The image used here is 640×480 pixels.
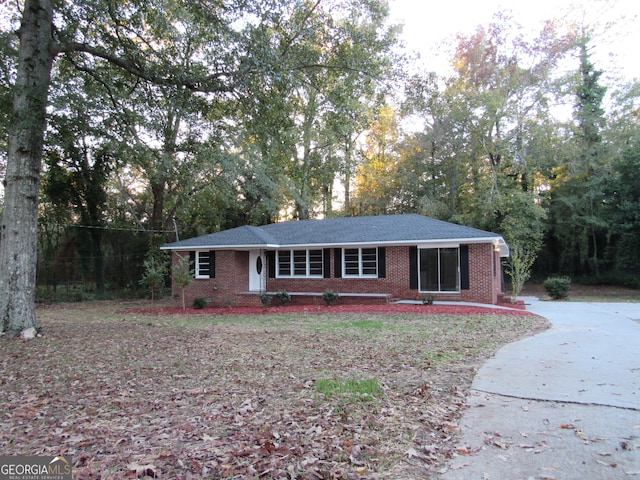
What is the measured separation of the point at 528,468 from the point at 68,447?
364 centimetres

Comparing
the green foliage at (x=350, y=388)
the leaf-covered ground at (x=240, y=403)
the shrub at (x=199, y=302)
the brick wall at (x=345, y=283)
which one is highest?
the brick wall at (x=345, y=283)

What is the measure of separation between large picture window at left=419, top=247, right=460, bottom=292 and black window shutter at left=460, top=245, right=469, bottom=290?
6.8 inches

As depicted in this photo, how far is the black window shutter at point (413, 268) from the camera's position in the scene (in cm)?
1585

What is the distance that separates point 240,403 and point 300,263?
1381 cm

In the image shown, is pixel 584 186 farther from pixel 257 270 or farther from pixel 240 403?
pixel 240 403

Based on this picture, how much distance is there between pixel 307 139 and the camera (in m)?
22.6

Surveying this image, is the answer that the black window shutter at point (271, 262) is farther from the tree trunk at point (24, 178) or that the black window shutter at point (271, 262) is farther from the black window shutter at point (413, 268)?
the tree trunk at point (24, 178)

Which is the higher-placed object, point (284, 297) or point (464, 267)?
point (464, 267)

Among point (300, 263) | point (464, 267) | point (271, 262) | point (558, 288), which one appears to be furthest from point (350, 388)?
point (558, 288)

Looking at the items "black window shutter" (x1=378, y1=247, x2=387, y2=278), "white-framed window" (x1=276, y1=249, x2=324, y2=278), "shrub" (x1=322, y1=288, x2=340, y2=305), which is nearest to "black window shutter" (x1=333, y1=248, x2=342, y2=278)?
"white-framed window" (x1=276, y1=249, x2=324, y2=278)

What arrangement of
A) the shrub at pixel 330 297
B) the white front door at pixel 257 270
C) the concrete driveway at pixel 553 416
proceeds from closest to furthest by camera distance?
the concrete driveway at pixel 553 416, the shrub at pixel 330 297, the white front door at pixel 257 270

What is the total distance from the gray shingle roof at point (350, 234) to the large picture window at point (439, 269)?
0.77m

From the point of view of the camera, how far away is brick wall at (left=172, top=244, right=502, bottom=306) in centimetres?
1492

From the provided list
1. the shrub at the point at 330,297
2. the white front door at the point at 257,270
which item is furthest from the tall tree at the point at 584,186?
the white front door at the point at 257,270
